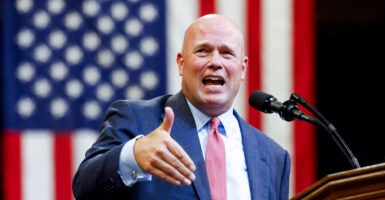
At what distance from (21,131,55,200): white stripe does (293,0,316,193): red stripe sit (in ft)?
4.14

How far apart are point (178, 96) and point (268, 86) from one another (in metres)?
1.84

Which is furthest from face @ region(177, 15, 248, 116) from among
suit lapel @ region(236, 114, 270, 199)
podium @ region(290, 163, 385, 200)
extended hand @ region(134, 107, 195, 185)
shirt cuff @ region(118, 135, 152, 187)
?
podium @ region(290, 163, 385, 200)

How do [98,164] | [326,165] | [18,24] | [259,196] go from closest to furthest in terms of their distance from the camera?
[98,164]
[259,196]
[18,24]
[326,165]

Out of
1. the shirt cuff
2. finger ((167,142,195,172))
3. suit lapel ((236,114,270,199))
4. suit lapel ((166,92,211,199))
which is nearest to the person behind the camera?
finger ((167,142,195,172))

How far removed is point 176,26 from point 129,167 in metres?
2.29

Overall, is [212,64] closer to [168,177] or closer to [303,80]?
[168,177]

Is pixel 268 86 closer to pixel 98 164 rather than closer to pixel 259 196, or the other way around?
pixel 259 196

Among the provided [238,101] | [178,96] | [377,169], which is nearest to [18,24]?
[238,101]

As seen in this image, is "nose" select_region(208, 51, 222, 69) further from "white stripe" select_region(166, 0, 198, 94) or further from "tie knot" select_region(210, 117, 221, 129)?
"white stripe" select_region(166, 0, 198, 94)

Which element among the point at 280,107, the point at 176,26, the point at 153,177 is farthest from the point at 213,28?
the point at 176,26

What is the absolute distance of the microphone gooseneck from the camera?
7.47 ft

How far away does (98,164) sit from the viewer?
2.27 metres

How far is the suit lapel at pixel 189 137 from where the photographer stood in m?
2.42

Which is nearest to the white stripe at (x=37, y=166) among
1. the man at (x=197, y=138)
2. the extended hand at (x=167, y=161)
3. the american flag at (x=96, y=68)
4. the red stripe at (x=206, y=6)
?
the american flag at (x=96, y=68)
